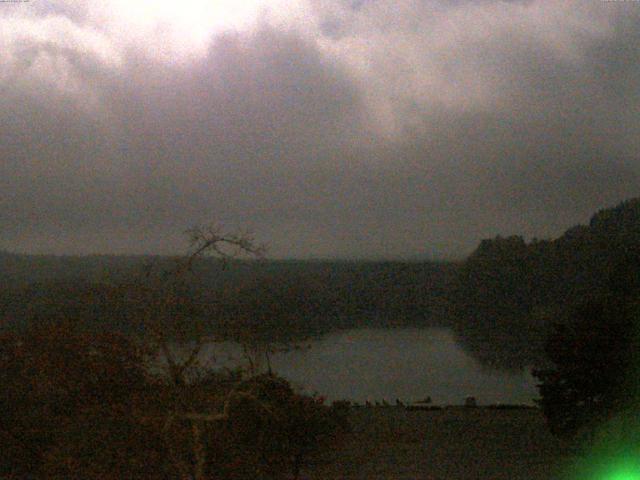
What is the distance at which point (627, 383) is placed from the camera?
18438 mm

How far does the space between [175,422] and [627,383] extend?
38.8 feet

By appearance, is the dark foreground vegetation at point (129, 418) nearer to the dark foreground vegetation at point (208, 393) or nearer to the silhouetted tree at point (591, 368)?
the dark foreground vegetation at point (208, 393)

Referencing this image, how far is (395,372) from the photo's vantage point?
161 ft

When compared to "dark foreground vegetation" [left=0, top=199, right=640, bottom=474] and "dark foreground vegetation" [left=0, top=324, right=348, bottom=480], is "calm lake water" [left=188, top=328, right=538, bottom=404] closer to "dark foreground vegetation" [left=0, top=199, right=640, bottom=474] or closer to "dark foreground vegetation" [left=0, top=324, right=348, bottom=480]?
"dark foreground vegetation" [left=0, top=199, right=640, bottom=474]

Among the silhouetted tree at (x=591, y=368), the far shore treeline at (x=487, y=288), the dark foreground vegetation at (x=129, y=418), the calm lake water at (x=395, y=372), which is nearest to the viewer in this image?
the dark foreground vegetation at (x=129, y=418)

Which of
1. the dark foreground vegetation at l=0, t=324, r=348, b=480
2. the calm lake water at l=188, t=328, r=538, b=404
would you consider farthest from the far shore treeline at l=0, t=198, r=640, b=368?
the dark foreground vegetation at l=0, t=324, r=348, b=480

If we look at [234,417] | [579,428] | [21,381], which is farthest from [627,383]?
[21,381]

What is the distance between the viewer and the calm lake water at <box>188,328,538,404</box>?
38.7m

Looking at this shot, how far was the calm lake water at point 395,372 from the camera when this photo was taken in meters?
38.7

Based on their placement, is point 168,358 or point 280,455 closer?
point 168,358

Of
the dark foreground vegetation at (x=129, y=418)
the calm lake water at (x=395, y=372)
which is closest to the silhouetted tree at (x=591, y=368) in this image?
the dark foreground vegetation at (x=129, y=418)

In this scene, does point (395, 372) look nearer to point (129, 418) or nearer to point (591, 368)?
point (591, 368)

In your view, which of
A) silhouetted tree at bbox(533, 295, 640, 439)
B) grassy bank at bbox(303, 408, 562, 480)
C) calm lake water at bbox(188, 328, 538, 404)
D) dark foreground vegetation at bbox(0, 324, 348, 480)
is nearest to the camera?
dark foreground vegetation at bbox(0, 324, 348, 480)

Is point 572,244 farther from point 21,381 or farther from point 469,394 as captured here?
point 21,381
